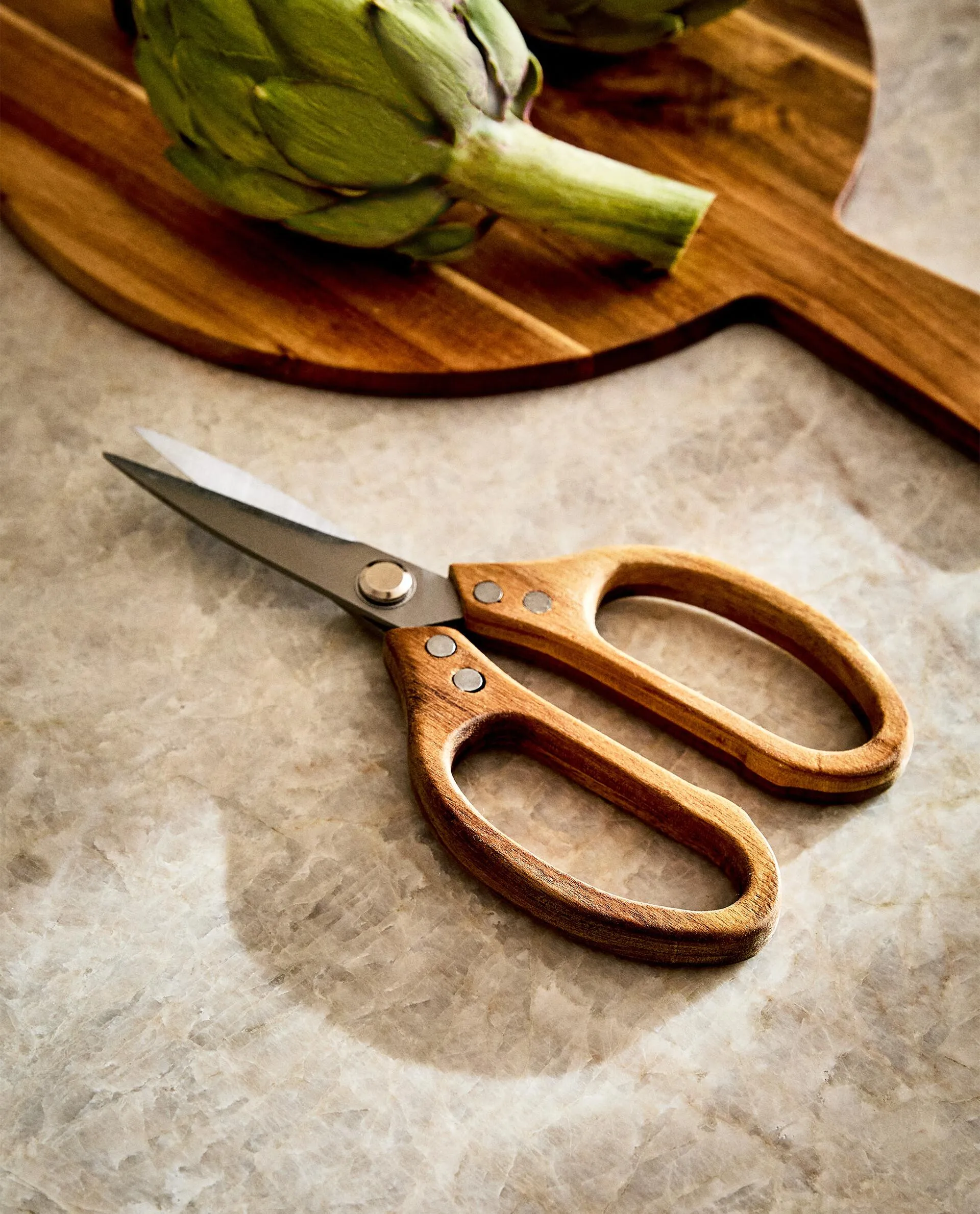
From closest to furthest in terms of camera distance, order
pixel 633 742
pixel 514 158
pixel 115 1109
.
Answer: pixel 115 1109 → pixel 633 742 → pixel 514 158

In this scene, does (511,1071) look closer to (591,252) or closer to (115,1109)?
(115,1109)

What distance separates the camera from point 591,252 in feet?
2.71

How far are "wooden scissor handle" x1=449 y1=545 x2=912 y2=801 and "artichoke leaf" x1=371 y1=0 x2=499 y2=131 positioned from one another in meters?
0.28

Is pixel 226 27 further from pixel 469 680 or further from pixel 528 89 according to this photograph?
pixel 469 680

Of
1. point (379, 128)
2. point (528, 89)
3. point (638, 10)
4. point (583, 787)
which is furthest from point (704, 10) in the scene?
point (583, 787)

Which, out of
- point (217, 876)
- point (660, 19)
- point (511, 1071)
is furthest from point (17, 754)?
point (660, 19)

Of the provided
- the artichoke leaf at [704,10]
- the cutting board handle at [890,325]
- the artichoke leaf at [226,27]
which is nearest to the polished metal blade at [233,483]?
the artichoke leaf at [226,27]

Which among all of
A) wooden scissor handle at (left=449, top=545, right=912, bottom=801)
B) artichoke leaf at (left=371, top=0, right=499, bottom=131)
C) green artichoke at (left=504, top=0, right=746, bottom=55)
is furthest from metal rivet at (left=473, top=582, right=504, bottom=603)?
green artichoke at (left=504, top=0, right=746, bottom=55)

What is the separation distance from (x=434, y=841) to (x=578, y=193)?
17.6 inches

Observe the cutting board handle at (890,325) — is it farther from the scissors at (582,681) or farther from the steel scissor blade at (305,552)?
the steel scissor blade at (305,552)

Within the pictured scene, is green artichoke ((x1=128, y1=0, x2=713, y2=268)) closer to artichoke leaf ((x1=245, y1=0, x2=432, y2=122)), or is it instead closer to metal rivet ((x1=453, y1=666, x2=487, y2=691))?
artichoke leaf ((x1=245, y1=0, x2=432, y2=122))

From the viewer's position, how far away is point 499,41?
71cm

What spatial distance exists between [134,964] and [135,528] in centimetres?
27

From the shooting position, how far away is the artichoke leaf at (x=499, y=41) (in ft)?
2.27
